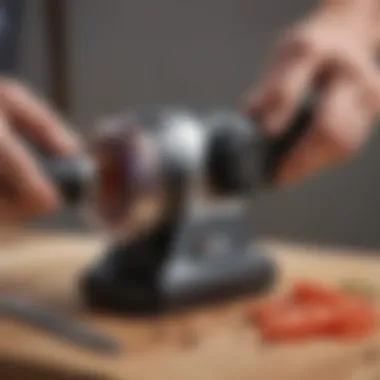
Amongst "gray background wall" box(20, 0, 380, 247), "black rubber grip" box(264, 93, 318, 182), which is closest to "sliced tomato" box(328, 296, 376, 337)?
"black rubber grip" box(264, 93, 318, 182)

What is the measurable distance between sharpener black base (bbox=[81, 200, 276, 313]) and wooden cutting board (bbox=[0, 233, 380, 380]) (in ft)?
0.05

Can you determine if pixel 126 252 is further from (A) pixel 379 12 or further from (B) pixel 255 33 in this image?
(B) pixel 255 33

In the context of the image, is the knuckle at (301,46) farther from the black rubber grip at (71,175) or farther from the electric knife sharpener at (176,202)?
the black rubber grip at (71,175)

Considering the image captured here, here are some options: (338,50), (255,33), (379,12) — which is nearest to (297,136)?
(338,50)

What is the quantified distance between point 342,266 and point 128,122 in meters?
0.25

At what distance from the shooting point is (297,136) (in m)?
0.76

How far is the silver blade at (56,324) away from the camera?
25.9 inches

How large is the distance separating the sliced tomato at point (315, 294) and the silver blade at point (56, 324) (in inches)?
6.3

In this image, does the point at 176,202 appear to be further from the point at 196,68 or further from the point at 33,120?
the point at 196,68

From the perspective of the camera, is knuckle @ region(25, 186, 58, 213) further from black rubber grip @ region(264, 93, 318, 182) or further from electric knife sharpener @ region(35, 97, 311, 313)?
black rubber grip @ region(264, 93, 318, 182)

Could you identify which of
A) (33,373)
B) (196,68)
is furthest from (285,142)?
(196,68)

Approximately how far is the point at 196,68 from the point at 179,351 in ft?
2.38

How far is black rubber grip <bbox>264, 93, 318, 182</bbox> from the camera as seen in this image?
0.75m

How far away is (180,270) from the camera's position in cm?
75
